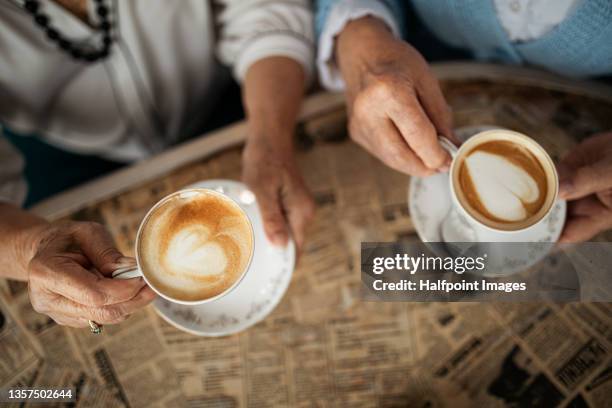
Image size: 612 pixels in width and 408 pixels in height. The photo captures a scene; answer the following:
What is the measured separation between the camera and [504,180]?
657mm

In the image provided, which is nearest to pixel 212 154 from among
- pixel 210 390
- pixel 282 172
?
pixel 282 172

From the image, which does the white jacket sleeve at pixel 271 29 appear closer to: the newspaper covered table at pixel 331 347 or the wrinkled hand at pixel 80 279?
the newspaper covered table at pixel 331 347

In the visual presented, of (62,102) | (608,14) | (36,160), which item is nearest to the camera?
(608,14)

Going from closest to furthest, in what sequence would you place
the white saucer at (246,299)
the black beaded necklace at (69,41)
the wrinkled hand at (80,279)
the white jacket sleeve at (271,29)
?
the wrinkled hand at (80,279), the white saucer at (246,299), the black beaded necklace at (69,41), the white jacket sleeve at (271,29)

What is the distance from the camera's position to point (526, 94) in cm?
88

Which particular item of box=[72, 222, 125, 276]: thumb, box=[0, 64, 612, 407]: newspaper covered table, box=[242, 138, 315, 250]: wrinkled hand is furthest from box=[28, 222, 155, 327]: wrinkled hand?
box=[242, 138, 315, 250]: wrinkled hand

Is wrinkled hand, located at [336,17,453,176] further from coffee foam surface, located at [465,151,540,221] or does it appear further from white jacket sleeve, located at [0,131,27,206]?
white jacket sleeve, located at [0,131,27,206]

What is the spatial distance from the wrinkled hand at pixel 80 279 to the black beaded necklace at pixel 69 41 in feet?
1.27

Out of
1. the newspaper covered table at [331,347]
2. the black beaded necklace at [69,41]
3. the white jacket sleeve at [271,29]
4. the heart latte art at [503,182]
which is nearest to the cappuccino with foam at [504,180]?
the heart latte art at [503,182]

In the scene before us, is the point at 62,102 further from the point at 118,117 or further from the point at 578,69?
the point at 578,69

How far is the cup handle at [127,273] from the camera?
0.59 m

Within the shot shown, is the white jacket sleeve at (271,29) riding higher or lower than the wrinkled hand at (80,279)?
higher

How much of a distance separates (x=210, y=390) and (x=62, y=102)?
2.19 feet

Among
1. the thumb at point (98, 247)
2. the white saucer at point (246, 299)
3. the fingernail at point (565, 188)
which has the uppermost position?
the thumb at point (98, 247)
